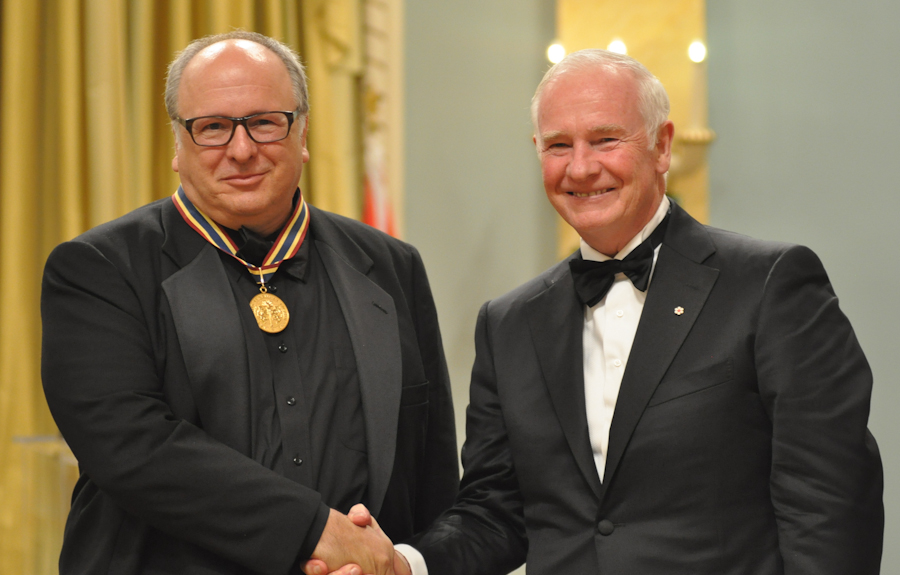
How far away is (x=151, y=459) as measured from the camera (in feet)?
6.03

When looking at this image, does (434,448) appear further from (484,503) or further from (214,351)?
(214,351)

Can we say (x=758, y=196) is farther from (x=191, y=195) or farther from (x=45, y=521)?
(x=45, y=521)

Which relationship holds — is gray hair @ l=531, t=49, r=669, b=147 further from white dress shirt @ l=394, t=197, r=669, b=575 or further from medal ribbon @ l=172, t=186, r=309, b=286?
medal ribbon @ l=172, t=186, r=309, b=286

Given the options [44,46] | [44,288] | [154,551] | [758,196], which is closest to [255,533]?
[154,551]

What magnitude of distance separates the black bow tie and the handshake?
67cm

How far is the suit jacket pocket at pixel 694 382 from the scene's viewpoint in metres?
1.83

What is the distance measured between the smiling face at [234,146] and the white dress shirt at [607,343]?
73cm

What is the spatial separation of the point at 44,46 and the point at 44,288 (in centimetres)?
153

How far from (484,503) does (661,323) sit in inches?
25.0

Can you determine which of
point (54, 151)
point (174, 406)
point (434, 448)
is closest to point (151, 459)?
point (174, 406)

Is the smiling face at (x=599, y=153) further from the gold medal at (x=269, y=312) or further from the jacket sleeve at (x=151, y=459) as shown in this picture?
the jacket sleeve at (x=151, y=459)

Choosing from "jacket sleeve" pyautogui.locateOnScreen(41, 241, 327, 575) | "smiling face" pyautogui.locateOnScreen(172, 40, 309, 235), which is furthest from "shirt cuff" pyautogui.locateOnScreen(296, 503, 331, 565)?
"smiling face" pyautogui.locateOnScreen(172, 40, 309, 235)

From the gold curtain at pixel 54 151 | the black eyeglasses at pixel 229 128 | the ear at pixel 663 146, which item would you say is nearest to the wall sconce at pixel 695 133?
the gold curtain at pixel 54 151

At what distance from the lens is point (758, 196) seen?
3.87m
